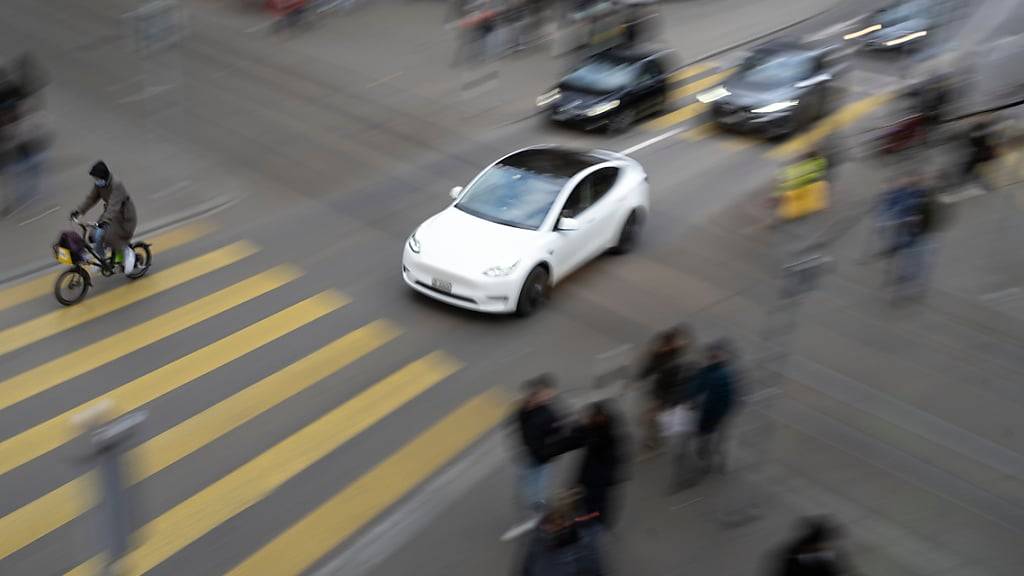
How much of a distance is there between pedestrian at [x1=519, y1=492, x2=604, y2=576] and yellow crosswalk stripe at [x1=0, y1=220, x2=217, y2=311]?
27.5 feet

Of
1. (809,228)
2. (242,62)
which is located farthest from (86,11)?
(809,228)

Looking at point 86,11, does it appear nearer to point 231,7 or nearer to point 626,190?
point 231,7

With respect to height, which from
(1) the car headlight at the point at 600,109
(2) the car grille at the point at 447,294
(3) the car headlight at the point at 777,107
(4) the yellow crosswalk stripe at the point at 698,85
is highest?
(1) the car headlight at the point at 600,109

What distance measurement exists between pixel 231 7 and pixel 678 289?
17271mm

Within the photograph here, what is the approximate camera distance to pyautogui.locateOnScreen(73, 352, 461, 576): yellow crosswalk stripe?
27.9 feet

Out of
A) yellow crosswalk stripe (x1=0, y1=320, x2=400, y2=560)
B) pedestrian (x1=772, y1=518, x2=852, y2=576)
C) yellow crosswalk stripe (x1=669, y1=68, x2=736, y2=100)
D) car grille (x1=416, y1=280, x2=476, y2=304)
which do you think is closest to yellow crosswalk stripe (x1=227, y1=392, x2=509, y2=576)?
yellow crosswalk stripe (x1=0, y1=320, x2=400, y2=560)

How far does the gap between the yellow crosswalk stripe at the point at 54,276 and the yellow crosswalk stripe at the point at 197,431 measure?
367 centimetres

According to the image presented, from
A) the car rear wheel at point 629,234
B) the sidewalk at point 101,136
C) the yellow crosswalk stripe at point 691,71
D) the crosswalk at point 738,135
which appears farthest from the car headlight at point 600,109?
the sidewalk at point 101,136

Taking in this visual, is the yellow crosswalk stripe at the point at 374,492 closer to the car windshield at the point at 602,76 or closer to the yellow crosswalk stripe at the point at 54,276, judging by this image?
the yellow crosswalk stripe at the point at 54,276

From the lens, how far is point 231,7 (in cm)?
2602

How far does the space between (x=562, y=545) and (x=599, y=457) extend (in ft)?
4.26

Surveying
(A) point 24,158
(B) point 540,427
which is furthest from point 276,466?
(A) point 24,158

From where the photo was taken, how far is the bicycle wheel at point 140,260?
42.0ft

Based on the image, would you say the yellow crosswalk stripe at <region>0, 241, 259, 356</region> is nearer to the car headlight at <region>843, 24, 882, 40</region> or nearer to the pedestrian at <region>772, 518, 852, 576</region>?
the pedestrian at <region>772, 518, 852, 576</region>
